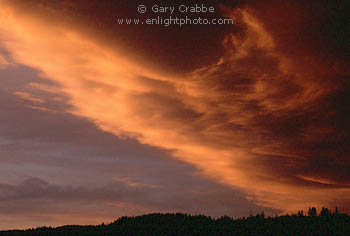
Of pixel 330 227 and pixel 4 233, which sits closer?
pixel 330 227

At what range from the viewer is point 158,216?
4112 inches

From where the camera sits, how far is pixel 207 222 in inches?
3905

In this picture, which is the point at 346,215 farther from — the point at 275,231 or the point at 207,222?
the point at 207,222

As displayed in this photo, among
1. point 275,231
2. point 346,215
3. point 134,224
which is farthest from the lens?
point 134,224

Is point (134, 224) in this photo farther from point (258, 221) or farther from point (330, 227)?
point (330, 227)

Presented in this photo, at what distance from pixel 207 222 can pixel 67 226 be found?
2993 centimetres

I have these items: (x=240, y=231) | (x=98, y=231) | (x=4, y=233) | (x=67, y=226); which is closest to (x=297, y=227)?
(x=240, y=231)

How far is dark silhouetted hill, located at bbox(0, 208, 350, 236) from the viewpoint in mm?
88062

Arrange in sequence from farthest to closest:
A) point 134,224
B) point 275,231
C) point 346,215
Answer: point 134,224
point 346,215
point 275,231

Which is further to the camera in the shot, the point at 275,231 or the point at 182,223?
the point at 182,223

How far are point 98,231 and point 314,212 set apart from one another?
145 feet

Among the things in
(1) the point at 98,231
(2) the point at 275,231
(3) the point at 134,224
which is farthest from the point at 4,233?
(2) the point at 275,231

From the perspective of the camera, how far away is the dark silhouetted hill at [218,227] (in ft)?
289

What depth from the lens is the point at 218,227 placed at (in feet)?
308
